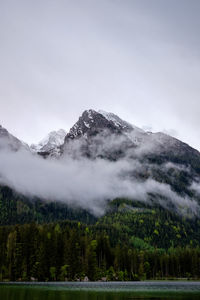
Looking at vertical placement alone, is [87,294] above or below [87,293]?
above

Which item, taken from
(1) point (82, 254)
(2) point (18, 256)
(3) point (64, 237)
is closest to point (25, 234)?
(2) point (18, 256)

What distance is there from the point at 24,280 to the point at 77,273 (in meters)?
29.6

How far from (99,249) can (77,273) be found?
145 ft

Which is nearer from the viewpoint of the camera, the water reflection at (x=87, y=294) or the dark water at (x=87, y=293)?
the water reflection at (x=87, y=294)

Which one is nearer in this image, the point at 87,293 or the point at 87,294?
the point at 87,294

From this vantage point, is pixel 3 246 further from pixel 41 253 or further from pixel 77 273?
pixel 77 273

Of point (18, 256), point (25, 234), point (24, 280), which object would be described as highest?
point (25, 234)

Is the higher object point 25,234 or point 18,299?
point 25,234

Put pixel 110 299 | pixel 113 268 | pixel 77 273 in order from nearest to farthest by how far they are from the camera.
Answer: pixel 110 299
pixel 77 273
pixel 113 268

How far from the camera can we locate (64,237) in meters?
162

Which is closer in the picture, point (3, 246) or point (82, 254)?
point (3, 246)

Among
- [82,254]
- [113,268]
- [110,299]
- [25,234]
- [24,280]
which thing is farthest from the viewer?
[113,268]

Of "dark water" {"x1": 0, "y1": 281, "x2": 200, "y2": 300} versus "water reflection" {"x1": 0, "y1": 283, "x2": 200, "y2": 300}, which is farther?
"dark water" {"x1": 0, "y1": 281, "x2": 200, "y2": 300}

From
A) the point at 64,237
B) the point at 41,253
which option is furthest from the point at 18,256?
the point at 64,237
